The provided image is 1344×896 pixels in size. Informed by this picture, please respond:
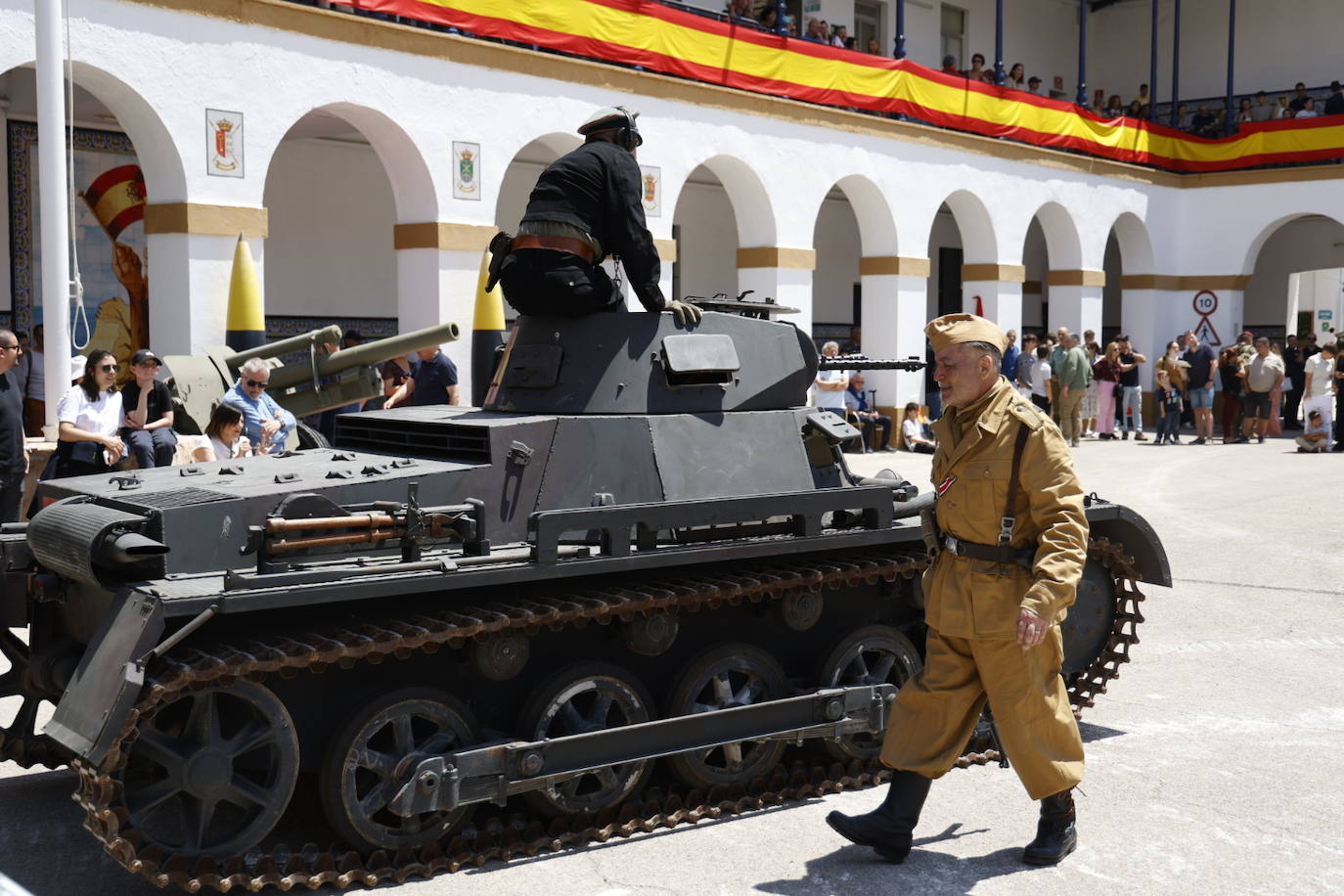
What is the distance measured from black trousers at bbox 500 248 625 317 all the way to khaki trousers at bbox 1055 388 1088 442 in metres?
17.8

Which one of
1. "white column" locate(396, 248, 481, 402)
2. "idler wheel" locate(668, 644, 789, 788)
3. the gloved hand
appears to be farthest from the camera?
"white column" locate(396, 248, 481, 402)

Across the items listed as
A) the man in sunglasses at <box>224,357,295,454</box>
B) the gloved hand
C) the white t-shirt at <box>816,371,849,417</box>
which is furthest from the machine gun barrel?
the white t-shirt at <box>816,371,849,417</box>

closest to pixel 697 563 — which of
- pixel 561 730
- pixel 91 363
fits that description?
pixel 561 730

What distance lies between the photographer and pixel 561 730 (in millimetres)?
5914

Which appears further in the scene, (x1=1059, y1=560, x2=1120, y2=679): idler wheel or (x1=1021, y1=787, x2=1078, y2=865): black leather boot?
(x1=1059, y1=560, x2=1120, y2=679): idler wheel

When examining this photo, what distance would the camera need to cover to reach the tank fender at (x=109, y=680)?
4.71 m

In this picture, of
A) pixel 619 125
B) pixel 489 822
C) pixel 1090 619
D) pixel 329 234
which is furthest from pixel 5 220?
pixel 1090 619

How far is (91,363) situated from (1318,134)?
25023mm

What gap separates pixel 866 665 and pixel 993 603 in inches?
65.5

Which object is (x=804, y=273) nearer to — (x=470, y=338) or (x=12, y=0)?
(x=470, y=338)

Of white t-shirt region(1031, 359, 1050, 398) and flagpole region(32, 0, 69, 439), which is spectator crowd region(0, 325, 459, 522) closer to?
flagpole region(32, 0, 69, 439)

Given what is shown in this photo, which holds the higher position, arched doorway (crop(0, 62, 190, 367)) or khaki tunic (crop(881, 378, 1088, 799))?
arched doorway (crop(0, 62, 190, 367))

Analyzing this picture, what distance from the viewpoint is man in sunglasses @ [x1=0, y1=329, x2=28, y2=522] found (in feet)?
31.5

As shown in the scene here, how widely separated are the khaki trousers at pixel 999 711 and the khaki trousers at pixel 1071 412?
18.5 metres
